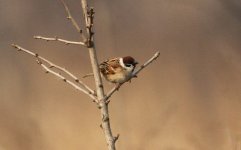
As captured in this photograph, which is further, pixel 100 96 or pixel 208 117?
pixel 208 117

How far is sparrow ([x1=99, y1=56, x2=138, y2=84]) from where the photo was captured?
856 mm

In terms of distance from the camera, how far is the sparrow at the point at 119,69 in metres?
0.86

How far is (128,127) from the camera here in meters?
1.58

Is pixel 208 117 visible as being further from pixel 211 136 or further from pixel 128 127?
pixel 128 127

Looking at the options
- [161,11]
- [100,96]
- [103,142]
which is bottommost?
[103,142]

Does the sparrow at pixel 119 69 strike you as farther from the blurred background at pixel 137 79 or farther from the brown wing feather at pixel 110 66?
the blurred background at pixel 137 79

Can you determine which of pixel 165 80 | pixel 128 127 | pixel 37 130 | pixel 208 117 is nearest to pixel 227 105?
pixel 208 117

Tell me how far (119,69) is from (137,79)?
0.72m

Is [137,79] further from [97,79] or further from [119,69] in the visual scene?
[97,79]

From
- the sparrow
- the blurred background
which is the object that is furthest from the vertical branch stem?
the blurred background

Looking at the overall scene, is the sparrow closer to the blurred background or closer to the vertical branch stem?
the vertical branch stem

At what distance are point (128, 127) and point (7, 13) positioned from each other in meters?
0.52

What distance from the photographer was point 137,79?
158cm

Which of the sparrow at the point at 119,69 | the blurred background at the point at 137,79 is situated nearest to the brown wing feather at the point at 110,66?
the sparrow at the point at 119,69
